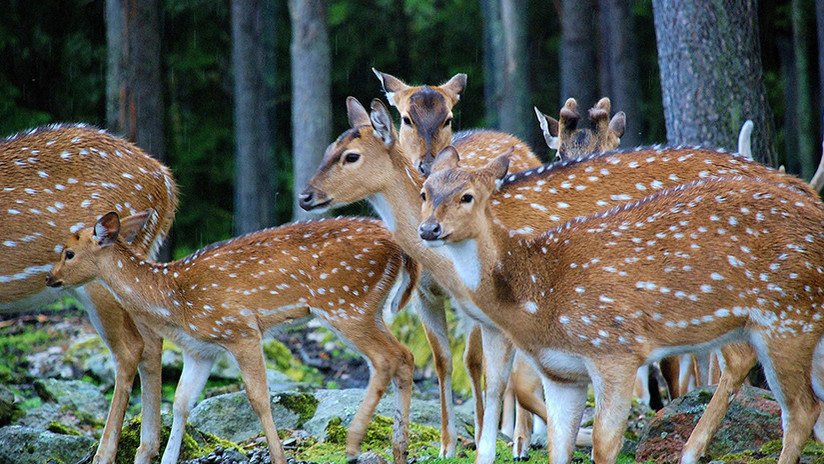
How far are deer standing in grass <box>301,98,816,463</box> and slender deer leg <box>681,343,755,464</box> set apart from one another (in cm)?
106

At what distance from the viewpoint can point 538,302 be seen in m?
6.63

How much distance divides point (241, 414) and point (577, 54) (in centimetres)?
1090

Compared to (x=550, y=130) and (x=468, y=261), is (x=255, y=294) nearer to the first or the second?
(x=468, y=261)

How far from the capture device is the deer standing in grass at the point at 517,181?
7.52m

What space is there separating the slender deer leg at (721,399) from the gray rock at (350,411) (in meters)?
2.40

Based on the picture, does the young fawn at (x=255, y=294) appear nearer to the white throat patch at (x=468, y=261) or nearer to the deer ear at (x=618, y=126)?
the white throat patch at (x=468, y=261)

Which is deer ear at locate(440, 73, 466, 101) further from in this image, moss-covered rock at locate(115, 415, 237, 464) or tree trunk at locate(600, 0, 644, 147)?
tree trunk at locate(600, 0, 644, 147)

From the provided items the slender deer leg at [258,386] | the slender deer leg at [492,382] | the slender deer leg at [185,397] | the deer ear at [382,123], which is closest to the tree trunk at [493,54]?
the deer ear at [382,123]

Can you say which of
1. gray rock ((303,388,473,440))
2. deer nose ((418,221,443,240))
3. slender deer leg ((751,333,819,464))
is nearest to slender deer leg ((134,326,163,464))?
gray rock ((303,388,473,440))

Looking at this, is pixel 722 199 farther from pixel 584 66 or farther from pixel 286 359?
pixel 584 66

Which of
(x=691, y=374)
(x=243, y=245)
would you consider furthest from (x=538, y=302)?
(x=691, y=374)

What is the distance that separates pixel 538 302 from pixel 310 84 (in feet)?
32.0

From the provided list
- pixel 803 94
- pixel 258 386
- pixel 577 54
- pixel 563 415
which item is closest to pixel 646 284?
pixel 563 415

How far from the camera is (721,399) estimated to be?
24.1 ft
